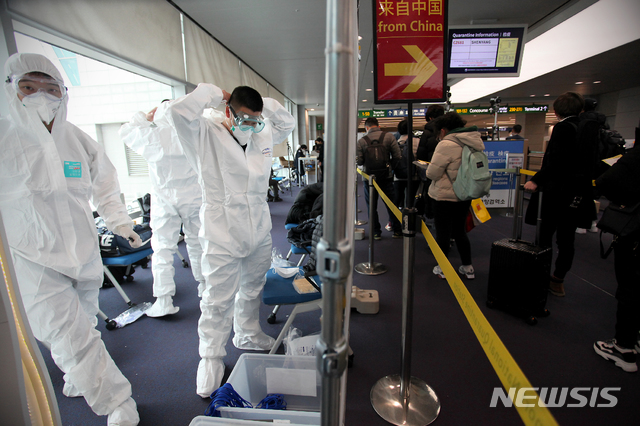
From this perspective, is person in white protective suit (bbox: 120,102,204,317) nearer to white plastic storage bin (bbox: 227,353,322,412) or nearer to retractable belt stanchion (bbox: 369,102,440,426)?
white plastic storage bin (bbox: 227,353,322,412)

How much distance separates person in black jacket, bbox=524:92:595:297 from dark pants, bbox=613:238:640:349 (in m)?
0.74

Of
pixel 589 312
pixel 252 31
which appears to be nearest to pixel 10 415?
pixel 589 312

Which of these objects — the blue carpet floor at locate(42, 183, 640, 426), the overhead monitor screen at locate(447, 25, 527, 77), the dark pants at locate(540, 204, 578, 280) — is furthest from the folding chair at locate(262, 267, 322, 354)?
the overhead monitor screen at locate(447, 25, 527, 77)

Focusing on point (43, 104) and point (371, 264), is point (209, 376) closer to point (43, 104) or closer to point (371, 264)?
point (43, 104)

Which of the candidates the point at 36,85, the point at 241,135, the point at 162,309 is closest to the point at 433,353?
the point at 241,135

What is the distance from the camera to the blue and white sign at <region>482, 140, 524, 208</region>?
5.14 metres

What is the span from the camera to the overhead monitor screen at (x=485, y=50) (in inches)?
158

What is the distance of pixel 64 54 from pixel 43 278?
3.72 metres

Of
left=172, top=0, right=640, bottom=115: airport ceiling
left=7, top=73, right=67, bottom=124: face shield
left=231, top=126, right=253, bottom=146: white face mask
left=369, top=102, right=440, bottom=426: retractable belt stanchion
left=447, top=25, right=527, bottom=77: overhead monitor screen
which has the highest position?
left=172, top=0, right=640, bottom=115: airport ceiling

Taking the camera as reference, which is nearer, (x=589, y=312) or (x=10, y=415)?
(x=10, y=415)

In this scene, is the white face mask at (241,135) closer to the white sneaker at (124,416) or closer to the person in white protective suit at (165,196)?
the person in white protective suit at (165,196)

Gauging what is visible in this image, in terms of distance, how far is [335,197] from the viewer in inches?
20.1

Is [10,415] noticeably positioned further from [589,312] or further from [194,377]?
[589,312]

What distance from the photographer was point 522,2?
12.8 ft
